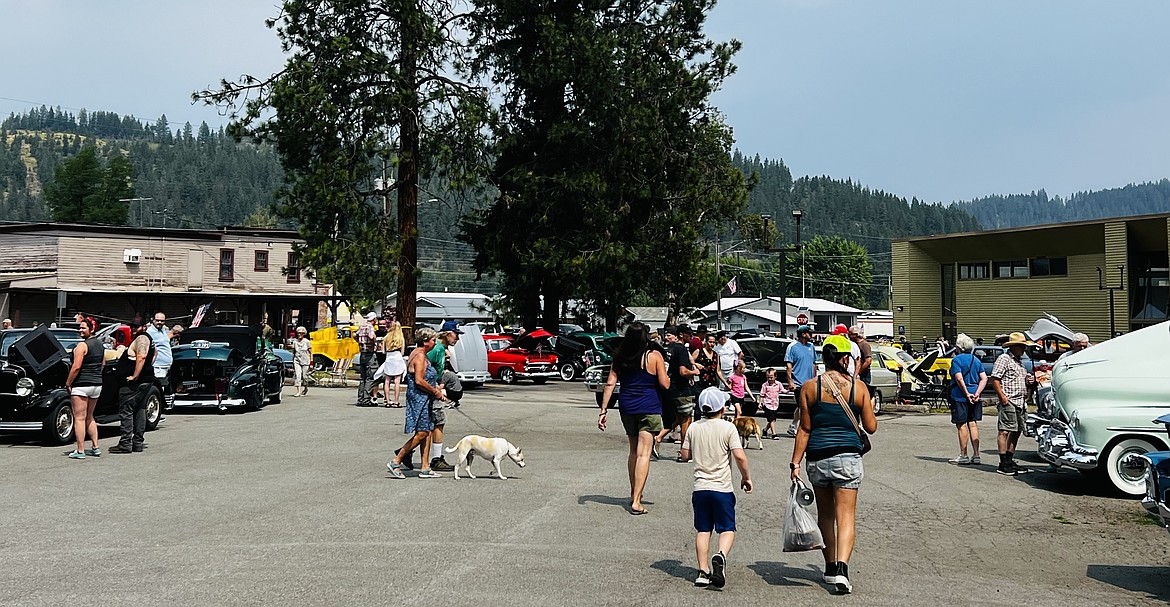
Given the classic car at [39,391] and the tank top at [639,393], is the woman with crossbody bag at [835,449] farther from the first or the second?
the classic car at [39,391]

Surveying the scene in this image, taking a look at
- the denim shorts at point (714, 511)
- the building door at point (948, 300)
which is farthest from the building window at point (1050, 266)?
the denim shorts at point (714, 511)

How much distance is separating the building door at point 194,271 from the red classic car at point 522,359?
98.0 feet

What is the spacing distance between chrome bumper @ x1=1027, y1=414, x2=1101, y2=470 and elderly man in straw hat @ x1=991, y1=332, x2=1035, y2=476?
0.74 m

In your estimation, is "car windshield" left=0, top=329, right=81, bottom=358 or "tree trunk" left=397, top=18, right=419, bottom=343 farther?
"tree trunk" left=397, top=18, right=419, bottom=343

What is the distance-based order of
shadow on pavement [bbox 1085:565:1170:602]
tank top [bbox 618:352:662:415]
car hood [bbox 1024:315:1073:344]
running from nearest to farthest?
shadow on pavement [bbox 1085:565:1170:602] < tank top [bbox 618:352:662:415] < car hood [bbox 1024:315:1073:344]

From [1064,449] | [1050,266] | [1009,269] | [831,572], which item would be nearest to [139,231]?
[1009,269]

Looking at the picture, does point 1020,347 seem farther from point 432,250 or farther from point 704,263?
point 432,250

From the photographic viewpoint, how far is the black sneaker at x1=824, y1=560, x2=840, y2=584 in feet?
23.4

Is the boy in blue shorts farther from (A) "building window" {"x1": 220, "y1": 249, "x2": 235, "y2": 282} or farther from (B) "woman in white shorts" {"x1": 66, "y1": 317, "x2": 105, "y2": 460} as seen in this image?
(A) "building window" {"x1": 220, "y1": 249, "x2": 235, "y2": 282}

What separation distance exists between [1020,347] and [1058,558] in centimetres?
568

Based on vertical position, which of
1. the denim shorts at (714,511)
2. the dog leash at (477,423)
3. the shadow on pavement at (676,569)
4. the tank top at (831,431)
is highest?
the tank top at (831,431)

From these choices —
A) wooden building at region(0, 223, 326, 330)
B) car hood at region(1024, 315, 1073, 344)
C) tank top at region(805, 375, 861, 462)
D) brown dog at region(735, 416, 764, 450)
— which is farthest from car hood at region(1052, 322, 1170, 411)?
wooden building at region(0, 223, 326, 330)

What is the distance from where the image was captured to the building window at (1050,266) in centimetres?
5334

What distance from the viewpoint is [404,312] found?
34.8 meters
